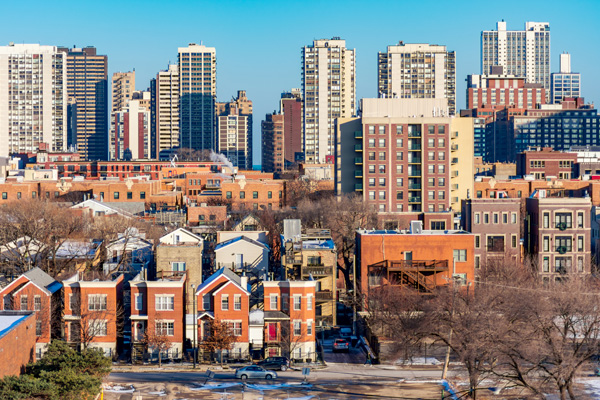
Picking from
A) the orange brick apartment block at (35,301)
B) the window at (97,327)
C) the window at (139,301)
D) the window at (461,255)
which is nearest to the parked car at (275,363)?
the window at (139,301)

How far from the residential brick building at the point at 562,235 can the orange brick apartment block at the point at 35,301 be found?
43.8 meters

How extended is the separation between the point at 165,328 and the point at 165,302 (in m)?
1.68

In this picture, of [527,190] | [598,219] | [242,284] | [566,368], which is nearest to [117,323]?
[242,284]

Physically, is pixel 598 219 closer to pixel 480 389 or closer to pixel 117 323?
pixel 480 389

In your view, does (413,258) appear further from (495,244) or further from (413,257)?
(495,244)

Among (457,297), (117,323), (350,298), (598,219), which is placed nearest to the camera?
(457,297)

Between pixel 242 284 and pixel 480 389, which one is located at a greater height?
pixel 242 284

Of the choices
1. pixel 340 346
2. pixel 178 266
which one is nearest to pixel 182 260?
pixel 178 266

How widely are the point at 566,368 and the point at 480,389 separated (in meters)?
8.03

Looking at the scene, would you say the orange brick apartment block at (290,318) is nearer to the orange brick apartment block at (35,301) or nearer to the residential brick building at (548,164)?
the orange brick apartment block at (35,301)

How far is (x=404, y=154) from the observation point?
116 meters

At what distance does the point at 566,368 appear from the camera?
47250 mm

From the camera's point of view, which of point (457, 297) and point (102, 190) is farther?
point (102, 190)

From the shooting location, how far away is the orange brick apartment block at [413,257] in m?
69.9
